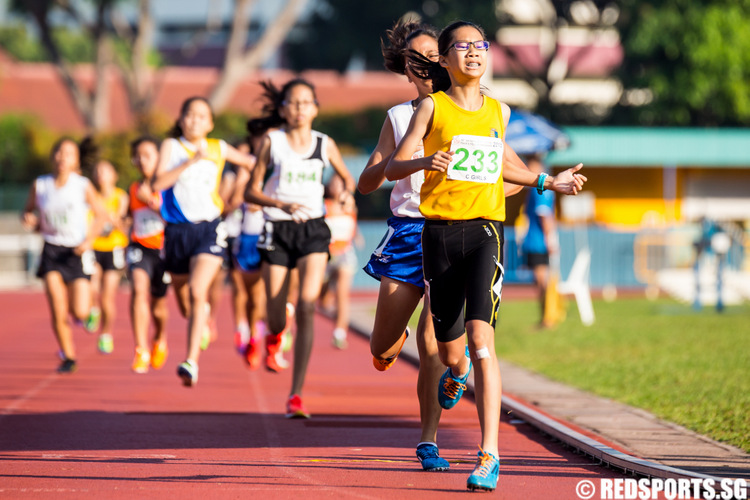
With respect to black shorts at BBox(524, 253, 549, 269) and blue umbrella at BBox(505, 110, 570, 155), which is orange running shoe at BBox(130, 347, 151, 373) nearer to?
black shorts at BBox(524, 253, 549, 269)

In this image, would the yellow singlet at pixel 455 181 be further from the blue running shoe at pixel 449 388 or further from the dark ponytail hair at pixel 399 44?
the dark ponytail hair at pixel 399 44

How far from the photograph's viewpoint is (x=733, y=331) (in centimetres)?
1542

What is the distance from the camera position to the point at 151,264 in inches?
432

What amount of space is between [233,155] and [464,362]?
4.14 m

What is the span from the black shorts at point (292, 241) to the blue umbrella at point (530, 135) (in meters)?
9.29

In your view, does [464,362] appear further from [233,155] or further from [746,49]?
[746,49]

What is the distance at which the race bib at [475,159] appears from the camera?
228 inches

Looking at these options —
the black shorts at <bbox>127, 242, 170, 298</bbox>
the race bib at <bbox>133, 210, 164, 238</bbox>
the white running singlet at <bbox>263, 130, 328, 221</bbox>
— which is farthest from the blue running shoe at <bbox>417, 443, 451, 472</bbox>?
the race bib at <bbox>133, 210, 164, 238</bbox>

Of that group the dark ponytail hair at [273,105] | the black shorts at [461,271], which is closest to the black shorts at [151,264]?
the dark ponytail hair at [273,105]

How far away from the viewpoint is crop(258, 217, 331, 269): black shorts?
851 centimetres

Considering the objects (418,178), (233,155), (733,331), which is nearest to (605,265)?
(733,331)

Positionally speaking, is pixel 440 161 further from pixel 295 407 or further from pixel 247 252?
pixel 247 252

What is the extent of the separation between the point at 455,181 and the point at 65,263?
6.41m

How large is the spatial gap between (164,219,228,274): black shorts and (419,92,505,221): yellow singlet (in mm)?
3809
